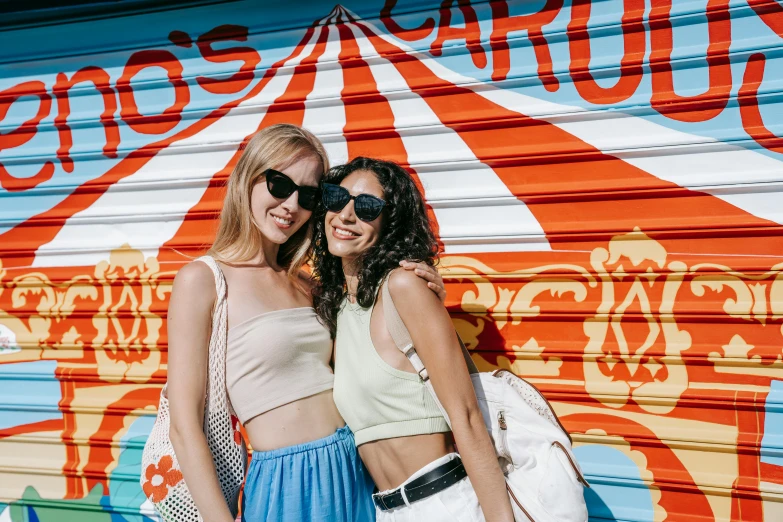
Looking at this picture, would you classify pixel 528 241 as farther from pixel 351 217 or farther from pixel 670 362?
pixel 351 217

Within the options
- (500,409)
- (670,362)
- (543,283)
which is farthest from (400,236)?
(670,362)

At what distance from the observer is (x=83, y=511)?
3521 mm

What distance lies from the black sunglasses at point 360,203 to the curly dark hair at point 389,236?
7 centimetres

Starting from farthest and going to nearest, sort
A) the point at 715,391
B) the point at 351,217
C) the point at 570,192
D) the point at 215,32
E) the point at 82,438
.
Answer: the point at 82,438, the point at 215,32, the point at 570,192, the point at 715,391, the point at 351,217

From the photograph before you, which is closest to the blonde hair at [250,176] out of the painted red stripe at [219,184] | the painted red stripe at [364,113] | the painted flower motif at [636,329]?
the painted red stripe at [364,113]

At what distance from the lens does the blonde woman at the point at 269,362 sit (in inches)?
80.4

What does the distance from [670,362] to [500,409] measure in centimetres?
114

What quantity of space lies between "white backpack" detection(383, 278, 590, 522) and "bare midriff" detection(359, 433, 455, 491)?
6.8 inches

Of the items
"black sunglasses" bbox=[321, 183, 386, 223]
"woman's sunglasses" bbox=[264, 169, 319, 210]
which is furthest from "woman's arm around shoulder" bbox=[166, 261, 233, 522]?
"black sunglasses" bbox=[321, 183, 386, 223]

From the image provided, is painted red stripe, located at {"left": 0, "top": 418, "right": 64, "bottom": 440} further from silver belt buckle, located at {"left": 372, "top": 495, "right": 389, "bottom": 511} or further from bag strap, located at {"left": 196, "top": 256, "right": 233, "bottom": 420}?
Result: silver belt buckle, located at {"left": 372, "top": 495, "right": 389, "bottom": 511}

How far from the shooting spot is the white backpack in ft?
6.22

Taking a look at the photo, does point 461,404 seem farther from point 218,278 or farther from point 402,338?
point 218,278

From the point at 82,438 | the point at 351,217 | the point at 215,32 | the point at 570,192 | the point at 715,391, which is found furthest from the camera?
the point at 82,438

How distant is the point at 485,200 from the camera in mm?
2941
